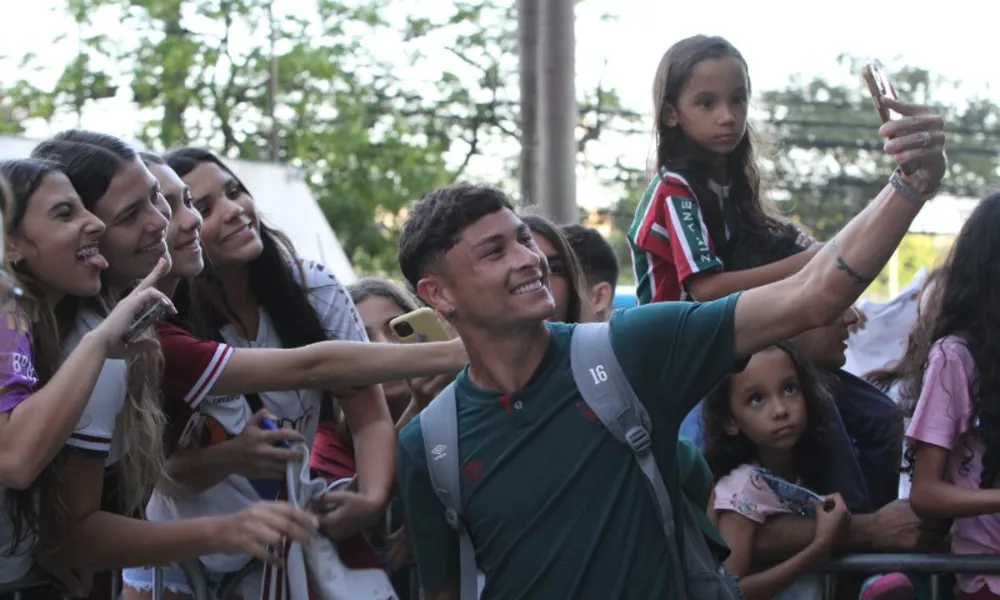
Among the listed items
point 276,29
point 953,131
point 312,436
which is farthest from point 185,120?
point 312,436

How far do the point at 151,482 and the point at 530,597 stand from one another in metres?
1.18

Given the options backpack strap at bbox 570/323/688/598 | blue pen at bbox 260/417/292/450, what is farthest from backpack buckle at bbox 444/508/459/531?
blue pen at bbox 260/417/292/450

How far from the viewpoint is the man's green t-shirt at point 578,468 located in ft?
10.1

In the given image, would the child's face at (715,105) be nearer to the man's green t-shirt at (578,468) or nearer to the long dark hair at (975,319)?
the long dark hair at (975,319)

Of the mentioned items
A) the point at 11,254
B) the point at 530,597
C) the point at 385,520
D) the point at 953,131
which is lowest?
the point at 953,131

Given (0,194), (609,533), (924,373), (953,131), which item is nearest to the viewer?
(609,533)

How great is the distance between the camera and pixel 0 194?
3350 mm

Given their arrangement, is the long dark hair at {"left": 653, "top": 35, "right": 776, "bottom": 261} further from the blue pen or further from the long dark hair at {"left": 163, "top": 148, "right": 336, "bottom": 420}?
the blue pen

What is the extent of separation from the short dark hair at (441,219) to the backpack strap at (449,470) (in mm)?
400

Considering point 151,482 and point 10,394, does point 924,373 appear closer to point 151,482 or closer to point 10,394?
point 151,482

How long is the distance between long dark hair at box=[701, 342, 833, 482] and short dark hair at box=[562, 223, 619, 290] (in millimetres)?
1151

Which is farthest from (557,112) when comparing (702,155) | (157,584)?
(157,584)

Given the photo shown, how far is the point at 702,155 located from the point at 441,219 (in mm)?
1371

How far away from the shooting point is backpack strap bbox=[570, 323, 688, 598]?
309 centimetres
